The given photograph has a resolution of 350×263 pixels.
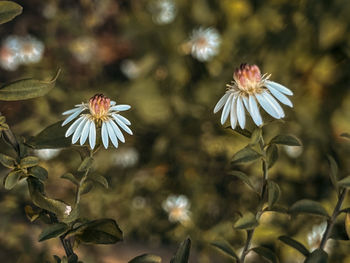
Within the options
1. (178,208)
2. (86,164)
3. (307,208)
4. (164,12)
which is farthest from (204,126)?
(86,164)

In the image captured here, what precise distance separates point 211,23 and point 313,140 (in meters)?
0.66

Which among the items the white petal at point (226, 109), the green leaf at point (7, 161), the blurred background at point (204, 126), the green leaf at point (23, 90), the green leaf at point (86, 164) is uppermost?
the green leaf at point (23, 90)

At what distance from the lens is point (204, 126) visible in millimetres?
1634

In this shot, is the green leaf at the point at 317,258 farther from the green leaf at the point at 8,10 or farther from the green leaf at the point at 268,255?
the green leaf at the point at 8,10

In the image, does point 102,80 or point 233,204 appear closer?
point 233,204

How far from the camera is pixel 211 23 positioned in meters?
1.88

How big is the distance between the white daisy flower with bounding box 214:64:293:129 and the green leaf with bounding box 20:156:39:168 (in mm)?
181

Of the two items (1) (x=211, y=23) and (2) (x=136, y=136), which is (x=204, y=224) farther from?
(1) (x=211, y=23)

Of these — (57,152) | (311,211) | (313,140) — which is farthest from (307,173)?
(311,211)

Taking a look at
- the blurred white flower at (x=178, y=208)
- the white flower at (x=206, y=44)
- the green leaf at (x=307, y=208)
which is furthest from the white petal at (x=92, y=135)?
the white flower at (x=206, y=44)

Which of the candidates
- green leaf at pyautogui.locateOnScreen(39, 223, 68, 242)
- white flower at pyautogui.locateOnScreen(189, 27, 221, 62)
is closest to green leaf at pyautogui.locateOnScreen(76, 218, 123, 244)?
green leaf at pyautogui.locateOnScreen(39, 223, 68, 242)

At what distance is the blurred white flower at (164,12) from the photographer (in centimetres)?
196

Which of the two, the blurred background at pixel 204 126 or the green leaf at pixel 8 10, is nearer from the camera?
the green leaf at pixel 8 10

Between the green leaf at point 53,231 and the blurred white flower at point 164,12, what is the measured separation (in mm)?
1601
